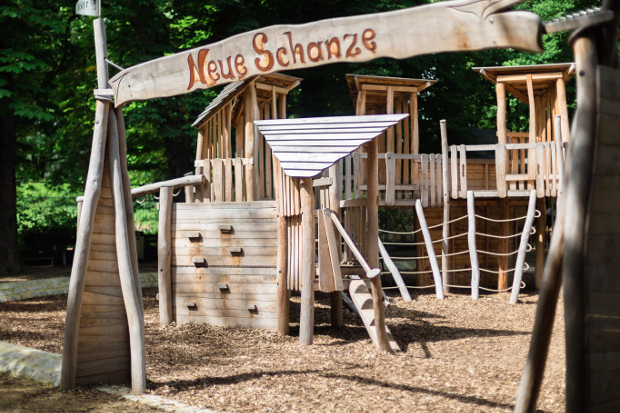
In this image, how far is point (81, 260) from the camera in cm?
536

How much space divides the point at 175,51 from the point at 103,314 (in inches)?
492

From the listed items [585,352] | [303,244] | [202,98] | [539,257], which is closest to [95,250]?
[303,244]

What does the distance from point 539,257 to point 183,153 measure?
10670 mm

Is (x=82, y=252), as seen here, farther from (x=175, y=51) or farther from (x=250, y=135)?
(x=175, y=51)

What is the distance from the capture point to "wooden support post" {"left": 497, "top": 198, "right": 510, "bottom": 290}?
491 inches

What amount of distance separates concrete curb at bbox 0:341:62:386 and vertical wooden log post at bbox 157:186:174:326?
2.56m

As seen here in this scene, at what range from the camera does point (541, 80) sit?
12602mm

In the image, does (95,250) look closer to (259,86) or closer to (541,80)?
(259,86)

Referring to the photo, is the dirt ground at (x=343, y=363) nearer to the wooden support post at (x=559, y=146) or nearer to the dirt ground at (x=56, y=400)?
Answer: the dirt ground at (x=56, y=400)

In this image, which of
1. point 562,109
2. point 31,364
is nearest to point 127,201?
point 31,364

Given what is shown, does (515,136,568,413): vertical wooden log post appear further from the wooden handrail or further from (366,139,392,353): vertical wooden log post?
the wooden handrail

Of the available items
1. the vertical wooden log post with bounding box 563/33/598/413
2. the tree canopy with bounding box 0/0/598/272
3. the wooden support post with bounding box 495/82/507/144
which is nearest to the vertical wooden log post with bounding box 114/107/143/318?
the vertical wooden log post with bounding box 563/33/598/413

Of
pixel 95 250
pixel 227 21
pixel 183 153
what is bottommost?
pixel 95 250

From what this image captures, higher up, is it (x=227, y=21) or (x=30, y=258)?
(x=227, y=21)
